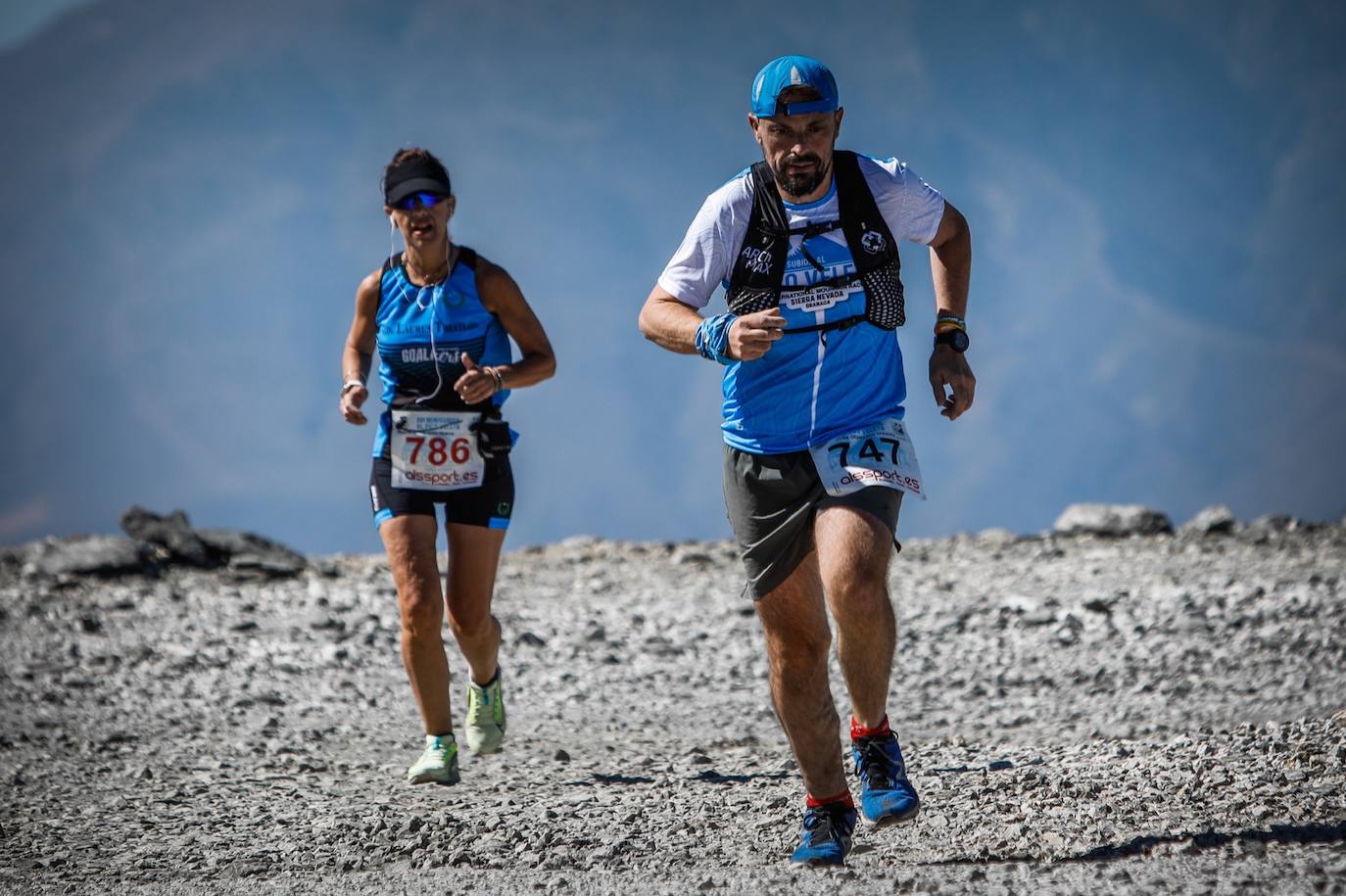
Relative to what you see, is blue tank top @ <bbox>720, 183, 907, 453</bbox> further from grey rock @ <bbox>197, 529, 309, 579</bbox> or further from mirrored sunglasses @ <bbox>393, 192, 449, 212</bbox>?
grey rock @ <bbox>197, 529, 309, 579</bbox>

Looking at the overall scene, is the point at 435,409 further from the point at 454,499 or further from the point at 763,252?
the point at 763,252

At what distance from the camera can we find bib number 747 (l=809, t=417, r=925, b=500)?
181 inches

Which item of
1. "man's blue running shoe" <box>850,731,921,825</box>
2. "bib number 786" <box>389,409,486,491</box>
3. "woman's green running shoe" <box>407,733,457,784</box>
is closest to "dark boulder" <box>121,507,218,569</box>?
"woman's green running shoe" <box>407,733,457,784</box>

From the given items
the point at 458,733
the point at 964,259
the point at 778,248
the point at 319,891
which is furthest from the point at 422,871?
the point at 458,733

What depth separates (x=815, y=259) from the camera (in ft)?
15.4

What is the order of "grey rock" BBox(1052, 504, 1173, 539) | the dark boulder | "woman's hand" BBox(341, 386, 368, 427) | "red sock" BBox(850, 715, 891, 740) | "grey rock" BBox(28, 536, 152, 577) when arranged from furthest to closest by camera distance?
"grey rock" BBox(1052, 504, 1173, 539), the dark boulder, "grey rock" BBox(28, 536, 152, 577), "woman's hand" BBox(341, 386, 368, 427), "red sock" BBox(850, 715, 891, 740)

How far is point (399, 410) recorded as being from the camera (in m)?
6.74

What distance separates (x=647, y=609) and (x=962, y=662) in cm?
311

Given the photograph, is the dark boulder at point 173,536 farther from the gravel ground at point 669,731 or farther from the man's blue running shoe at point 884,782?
the man's blue running shoe at point 884,782

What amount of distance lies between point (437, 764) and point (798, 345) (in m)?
3.02

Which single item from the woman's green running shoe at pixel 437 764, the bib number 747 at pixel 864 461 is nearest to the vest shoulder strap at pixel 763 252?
the bib number 747 at pixel 864 461

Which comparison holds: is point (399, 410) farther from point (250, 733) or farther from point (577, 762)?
point (250, 733)

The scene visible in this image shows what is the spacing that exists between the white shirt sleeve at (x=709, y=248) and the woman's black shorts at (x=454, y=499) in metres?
2.23

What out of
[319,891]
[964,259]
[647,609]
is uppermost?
[647,609]
